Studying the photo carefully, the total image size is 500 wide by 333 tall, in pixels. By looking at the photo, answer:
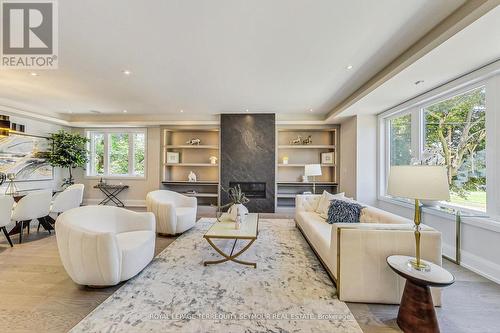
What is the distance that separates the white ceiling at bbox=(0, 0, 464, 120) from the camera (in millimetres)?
1930

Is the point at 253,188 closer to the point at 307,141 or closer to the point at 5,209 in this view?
the point at 307,141

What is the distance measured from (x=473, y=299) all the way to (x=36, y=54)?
18.6 ft

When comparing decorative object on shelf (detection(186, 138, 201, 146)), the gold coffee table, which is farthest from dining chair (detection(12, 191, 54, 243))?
Result: decorative object on shelf (detection(186, 138, 201, 146))

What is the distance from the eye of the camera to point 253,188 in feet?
19.1

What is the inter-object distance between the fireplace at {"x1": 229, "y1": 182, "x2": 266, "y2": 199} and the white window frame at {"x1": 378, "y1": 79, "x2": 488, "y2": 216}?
2.78 meters

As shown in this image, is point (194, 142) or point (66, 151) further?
point (194, 142)

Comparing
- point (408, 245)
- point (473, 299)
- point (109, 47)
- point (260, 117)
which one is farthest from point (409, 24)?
point (260, 117)

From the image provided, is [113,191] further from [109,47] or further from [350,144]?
[350,144]

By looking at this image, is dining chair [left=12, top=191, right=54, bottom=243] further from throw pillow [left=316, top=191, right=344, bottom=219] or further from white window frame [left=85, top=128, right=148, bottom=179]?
throw pillow [left=316, top=191, right=344, bottom=219]

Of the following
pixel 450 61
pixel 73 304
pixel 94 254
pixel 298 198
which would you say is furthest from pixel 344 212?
pixel 73 304

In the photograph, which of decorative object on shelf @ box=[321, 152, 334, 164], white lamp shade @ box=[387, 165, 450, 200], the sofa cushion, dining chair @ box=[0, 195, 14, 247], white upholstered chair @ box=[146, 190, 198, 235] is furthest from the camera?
decorative object on shelf @ box=[321, 152, 334, 164]

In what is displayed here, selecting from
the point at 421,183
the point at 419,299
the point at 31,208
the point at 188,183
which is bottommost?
the point at 419,299

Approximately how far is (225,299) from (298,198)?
2571mm

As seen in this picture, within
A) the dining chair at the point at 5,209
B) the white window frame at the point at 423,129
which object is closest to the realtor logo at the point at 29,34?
the dining chair at the point at 5,209
